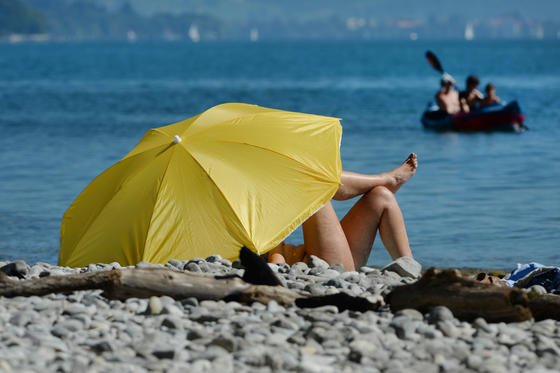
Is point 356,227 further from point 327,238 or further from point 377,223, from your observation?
point 327,238

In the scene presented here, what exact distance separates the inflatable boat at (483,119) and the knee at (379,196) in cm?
1595

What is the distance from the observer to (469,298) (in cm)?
485

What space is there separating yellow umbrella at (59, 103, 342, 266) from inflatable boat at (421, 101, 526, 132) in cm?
1599

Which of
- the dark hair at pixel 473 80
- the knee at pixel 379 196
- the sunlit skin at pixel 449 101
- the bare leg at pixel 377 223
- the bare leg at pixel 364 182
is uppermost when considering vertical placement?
the dark hair at pixel 473 80

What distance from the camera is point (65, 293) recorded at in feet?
17.2

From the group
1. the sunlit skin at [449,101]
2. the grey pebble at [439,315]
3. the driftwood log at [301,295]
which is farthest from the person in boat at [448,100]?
the grey pebble at [439,315]

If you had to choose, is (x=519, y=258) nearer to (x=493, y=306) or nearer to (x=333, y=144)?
(x=333, y=144)

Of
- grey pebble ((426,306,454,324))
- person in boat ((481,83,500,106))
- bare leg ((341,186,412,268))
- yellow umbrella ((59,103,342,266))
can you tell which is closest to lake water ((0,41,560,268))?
person in boat ((481,83,500,106))

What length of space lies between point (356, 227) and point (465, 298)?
5.53 feet

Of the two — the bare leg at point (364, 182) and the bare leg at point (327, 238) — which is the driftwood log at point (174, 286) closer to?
the bare leg at point (327, 238)

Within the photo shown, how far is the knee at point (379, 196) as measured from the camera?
21.0ft

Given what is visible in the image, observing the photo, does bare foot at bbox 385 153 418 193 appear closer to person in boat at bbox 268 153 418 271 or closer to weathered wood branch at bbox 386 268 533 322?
person in boat at bbox 268 153 418 271

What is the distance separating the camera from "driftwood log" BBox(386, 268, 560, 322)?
485 centimetres

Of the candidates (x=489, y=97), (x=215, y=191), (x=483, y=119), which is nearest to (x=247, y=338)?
(x=215, y=191)
